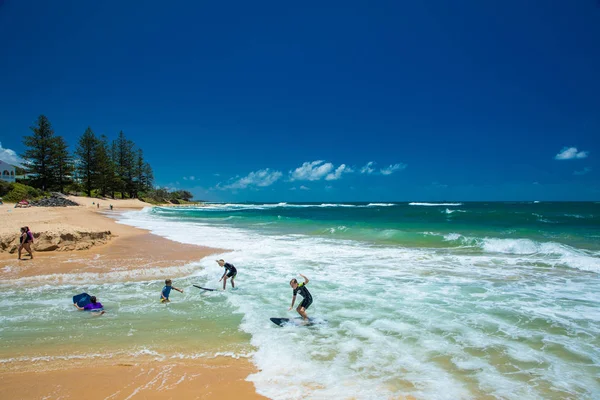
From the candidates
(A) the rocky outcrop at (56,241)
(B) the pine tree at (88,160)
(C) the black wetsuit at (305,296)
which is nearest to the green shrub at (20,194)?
(B) the pine tree at (88,160)

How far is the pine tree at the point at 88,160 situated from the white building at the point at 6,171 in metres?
11.7

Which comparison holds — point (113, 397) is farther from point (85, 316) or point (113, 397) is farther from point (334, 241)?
point (334, 241)

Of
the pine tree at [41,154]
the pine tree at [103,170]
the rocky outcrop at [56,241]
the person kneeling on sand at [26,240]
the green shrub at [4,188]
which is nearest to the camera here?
the person kneeling on sand at [26,240]

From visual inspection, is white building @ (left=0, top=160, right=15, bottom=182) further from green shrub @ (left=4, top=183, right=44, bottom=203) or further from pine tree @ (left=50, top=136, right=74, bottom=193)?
green shrub @ (left=4, top=183, right=44, bottom=203)

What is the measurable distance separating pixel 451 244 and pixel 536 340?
536 inches

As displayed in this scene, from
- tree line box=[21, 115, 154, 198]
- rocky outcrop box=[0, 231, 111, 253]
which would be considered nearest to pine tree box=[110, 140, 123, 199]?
tree line box=[21, 115, 154, 198]

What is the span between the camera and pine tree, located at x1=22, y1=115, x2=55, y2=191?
184 ft

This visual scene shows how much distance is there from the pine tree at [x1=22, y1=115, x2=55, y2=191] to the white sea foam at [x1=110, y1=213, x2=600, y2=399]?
204 feet

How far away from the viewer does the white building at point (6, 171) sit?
60.9 m

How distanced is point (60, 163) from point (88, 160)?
9.25 meters

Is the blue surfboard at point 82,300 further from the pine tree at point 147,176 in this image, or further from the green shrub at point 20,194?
the pine tree at point 147,176

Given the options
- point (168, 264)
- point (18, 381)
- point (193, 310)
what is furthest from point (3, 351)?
point (168, 264)

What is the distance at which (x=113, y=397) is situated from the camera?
4.20 meters

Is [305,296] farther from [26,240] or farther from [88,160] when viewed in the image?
[88,160]
